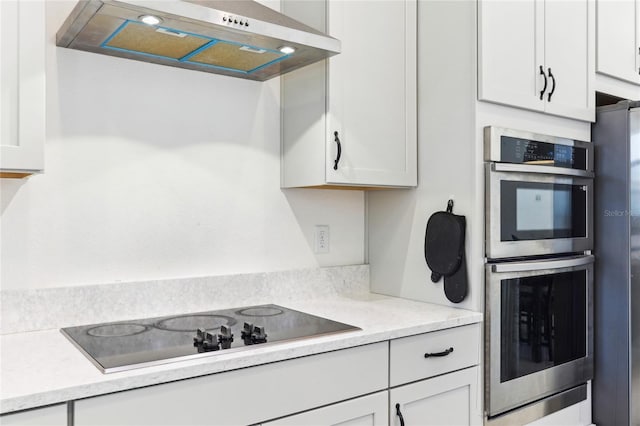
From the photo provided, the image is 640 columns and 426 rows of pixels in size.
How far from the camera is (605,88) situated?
250 cm

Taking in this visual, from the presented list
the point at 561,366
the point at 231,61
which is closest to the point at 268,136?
the point at 231,61

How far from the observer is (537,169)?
2.12 meters

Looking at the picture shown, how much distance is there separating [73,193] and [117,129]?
0.26m

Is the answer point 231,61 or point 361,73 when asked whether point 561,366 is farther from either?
point 231,61

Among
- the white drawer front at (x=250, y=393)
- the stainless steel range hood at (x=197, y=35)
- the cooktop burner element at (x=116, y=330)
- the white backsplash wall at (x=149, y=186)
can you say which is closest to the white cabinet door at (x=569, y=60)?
the stainless steel range hood at (x=197, y=35)

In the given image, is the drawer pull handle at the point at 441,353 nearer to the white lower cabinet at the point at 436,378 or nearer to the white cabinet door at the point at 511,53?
the white lower cabinet at the point at 436,378

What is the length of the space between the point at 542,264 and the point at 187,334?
139 cm

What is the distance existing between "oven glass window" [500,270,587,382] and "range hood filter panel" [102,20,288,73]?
1239 millimetres

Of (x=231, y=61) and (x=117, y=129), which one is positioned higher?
(x=231, y=61)

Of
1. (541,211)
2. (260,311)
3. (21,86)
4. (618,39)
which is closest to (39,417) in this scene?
(21,86)

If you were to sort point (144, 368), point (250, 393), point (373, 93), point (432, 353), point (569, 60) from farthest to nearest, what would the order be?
point (569, 60)
point (373, 93)
point (432, 353)
point (250, 393)
point (144, 368)

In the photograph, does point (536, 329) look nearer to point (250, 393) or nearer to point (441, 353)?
point (441, 353)

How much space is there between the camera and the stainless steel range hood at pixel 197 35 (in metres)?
1.46

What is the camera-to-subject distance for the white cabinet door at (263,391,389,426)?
147 cm
